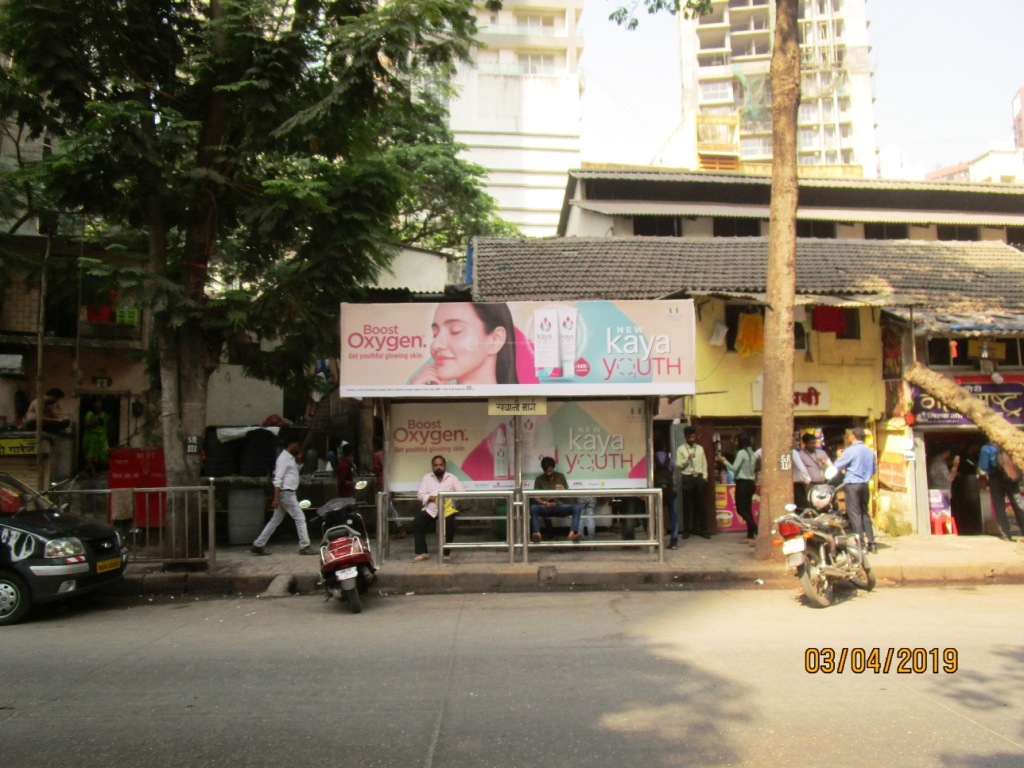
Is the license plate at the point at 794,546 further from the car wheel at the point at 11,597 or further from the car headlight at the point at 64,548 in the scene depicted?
the car wheel at the point at 11,597

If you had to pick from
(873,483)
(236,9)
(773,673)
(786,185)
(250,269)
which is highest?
(236,9)

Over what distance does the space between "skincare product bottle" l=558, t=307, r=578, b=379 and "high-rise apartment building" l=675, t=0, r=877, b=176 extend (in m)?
53.3

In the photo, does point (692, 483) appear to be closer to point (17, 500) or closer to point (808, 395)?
point (808, 395)

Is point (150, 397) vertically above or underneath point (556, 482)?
above

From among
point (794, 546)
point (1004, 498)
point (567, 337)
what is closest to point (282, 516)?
point (567, 337)

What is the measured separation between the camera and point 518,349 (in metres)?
10.6

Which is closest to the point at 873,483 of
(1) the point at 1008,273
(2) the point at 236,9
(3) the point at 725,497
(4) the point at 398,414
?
(3) the point at 725,497

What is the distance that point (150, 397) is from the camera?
1748 centimetres

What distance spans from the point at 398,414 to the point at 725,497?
20.5 feet

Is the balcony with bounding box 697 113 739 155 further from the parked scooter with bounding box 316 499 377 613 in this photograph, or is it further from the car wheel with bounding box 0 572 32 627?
the car wheel with bounding box 0 572 32 627

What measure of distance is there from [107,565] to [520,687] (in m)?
5.61

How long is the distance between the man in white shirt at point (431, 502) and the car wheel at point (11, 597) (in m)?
4.54

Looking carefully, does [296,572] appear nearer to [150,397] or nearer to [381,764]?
[381,764]

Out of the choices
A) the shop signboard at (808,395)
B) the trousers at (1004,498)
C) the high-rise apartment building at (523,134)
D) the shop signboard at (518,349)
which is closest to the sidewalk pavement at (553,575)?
the trousers at (1004,498)
